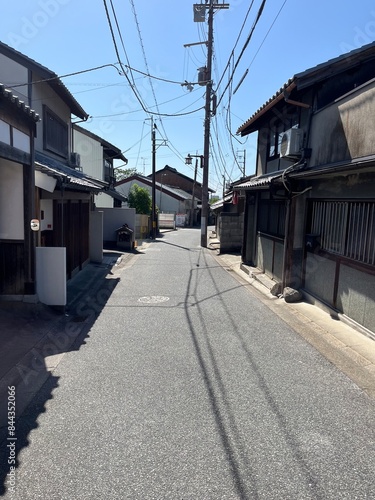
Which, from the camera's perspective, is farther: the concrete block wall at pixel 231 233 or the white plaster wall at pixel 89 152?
the white plaster wall at pixel 89 152

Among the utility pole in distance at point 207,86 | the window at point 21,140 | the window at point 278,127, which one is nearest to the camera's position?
the window at point 21,140

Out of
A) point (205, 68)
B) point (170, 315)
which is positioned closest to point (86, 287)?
point (170, 315)

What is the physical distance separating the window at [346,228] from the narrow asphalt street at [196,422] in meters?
1.99

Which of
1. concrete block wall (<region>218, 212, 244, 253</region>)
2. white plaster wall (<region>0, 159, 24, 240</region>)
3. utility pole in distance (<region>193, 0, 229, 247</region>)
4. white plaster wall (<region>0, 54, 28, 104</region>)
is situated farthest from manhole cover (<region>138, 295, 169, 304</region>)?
utility pole in distance (<region>193, 0, 229, 247</region>)

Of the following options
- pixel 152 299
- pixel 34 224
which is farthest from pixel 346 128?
pixel 34 224

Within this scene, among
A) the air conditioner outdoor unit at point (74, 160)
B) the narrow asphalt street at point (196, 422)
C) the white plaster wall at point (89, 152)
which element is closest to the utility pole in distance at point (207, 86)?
the white plaster wall at point (89, 152)

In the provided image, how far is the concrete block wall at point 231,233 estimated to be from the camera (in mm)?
18656

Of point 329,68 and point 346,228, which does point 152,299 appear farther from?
point 329,68

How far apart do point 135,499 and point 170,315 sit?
5.06 metres

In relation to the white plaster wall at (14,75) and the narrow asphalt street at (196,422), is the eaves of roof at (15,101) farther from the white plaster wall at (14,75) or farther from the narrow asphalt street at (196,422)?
the narrow asphalt street at (196,422)

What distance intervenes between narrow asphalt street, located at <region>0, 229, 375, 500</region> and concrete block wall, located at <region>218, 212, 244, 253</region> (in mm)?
12265

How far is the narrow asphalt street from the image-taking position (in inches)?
114

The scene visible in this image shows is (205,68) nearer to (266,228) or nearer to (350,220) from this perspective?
(266,228)

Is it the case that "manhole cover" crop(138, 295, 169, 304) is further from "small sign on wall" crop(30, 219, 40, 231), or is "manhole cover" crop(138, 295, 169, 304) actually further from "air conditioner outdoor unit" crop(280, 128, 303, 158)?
"air conditioner outdoor unit" crop(280, 128, 303, 158)
